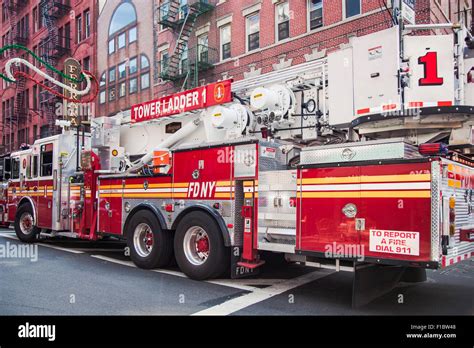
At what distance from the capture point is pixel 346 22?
1636 cm

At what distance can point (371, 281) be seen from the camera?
5859mm

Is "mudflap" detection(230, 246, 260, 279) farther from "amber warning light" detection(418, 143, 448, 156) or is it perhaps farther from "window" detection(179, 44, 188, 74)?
"window" detection(179, 44, 188, 74)

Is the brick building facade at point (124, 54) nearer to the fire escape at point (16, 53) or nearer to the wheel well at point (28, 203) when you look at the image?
the fire escape at point (16, 53)

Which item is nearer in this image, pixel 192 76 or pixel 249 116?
pixel 249 116

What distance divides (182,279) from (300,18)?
13.7m

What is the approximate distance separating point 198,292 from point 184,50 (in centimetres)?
1863

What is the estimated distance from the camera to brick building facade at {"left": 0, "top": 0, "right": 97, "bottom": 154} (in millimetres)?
32438

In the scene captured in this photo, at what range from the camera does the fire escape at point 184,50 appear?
72.1 ft

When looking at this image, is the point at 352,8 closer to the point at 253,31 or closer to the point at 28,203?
the point at 253,31

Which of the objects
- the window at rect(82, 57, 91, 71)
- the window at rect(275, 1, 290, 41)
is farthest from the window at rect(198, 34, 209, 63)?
the window at rect(82, 57, 91, 71)

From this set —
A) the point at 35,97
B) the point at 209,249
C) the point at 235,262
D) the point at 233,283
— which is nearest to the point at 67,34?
the point at 35,97

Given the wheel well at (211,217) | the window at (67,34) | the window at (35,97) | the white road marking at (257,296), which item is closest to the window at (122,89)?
the window at (67,34)
